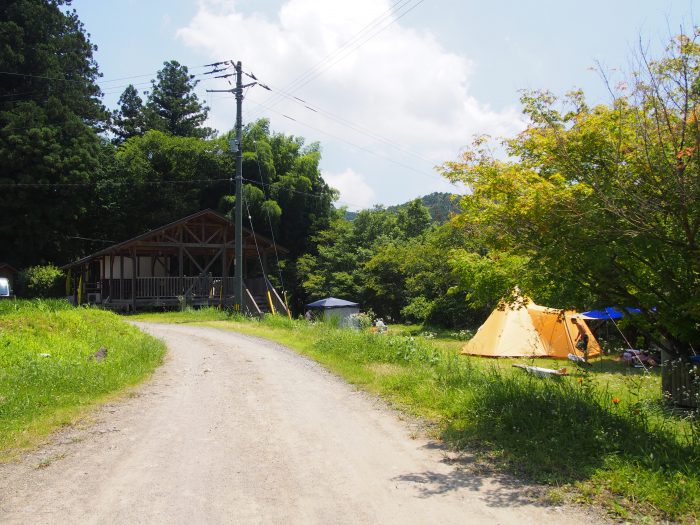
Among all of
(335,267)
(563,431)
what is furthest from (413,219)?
(563,431)

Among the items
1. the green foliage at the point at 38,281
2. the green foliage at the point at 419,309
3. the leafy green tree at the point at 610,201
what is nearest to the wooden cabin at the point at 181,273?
the green foliage at the point at 38,281

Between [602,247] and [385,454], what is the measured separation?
304 cm

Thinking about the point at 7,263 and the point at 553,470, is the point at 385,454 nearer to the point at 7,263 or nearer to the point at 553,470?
the point at 553,470

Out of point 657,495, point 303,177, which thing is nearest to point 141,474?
point 657,495

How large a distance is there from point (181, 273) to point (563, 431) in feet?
79.4

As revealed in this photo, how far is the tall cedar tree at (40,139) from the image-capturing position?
110 ft

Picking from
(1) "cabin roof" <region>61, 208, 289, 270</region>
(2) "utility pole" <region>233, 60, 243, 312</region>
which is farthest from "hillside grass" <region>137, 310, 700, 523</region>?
(1) "cabin roof" <region>61, 208, 289, 270</region>

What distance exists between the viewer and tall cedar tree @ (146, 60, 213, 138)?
5097cm

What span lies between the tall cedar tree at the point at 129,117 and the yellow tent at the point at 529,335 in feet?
134

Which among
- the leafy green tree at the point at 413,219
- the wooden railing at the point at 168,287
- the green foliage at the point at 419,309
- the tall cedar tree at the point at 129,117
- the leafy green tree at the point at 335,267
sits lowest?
the green foliage at the point at 419,309

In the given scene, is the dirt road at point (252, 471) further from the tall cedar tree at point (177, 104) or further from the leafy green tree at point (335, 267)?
the tall cedar tree at point (177, 104)

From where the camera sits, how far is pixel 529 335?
56.4 ft

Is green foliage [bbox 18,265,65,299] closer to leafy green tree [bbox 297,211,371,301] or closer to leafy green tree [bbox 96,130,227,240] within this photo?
leafy green tree [bbox 96,130,227,240]

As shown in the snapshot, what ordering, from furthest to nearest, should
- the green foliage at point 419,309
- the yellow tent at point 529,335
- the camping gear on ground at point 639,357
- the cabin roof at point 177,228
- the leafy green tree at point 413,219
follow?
the leafy green tree at point 413,219
the cabin roof at point 177,228
the green foliage at point 419,309
the yellow tent at point 529,335
the camping gear on ground at point 639,357
